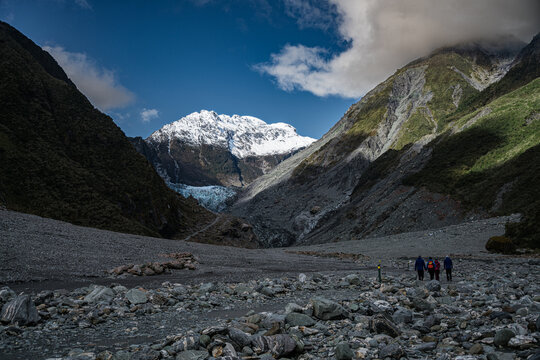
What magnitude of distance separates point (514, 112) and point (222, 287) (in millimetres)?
80444

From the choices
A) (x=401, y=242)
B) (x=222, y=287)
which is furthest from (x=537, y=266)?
(x=401, y=242)

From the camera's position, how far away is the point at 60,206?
123ft

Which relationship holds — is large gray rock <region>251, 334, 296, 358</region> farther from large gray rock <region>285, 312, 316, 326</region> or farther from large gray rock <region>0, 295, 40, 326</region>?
large gray rock <region>0, 295, 40, 326</region>

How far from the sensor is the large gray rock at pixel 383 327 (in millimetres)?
6922

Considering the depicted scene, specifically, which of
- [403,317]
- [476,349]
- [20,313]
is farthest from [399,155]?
[20,313]

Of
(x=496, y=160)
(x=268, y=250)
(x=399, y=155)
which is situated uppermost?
(x=399, y=155)

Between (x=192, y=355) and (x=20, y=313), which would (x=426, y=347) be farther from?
(x=20, y=313)

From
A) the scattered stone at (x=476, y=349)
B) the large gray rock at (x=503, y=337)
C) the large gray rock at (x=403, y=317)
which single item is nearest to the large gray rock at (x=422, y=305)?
the large gray rock at (x=403, y=317)

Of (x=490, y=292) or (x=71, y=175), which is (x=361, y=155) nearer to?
(x=71, y=175)

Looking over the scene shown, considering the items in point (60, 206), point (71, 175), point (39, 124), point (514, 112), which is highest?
point (514, 112)

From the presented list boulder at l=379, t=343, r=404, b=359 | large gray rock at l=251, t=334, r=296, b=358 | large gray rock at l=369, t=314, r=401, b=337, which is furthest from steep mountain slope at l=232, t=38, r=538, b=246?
large gray rock at l=251, t=334, r=296, b=358

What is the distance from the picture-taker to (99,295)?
1077 centimetres

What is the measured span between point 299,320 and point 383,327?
1902 mm

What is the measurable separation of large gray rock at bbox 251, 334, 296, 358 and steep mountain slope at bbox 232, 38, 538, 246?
5484 cm
